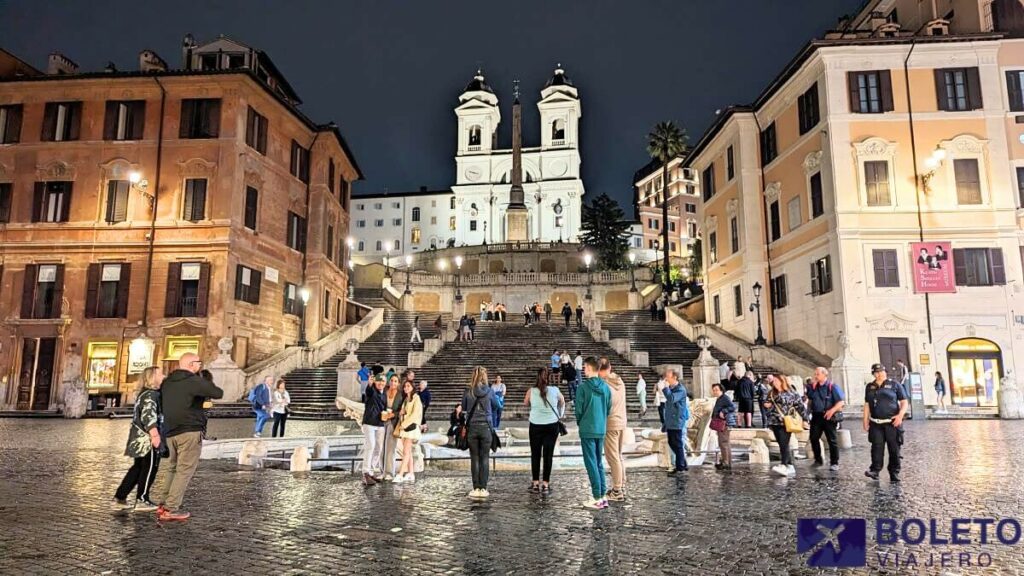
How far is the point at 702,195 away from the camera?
41.8 m

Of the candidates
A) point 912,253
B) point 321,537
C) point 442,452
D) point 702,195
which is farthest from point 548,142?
point 321,537

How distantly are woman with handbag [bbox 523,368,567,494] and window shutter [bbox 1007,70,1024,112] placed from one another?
28.9 m

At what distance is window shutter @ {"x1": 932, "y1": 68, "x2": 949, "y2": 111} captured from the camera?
27391 millimetres

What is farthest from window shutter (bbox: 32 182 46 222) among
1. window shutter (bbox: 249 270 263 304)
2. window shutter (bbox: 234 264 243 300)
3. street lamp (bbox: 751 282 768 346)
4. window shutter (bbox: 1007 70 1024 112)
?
window shutter (bbox: 1007 70 1024 112)

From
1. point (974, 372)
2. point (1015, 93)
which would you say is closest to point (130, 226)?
point (974, 372)

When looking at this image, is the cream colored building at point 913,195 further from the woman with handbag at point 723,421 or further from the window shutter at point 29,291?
the window shutter at point 29,291

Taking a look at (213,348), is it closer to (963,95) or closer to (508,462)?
(508,462)

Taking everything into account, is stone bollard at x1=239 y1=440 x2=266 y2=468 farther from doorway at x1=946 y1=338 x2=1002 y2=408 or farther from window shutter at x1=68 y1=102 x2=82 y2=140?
window shutter at x1=68 y1=102 x2=82 y2=140

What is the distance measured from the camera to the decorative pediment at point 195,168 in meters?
30.1

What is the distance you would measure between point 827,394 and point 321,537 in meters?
7.91

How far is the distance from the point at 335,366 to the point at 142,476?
72.2 feet

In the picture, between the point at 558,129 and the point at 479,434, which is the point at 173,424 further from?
the point at 558,129

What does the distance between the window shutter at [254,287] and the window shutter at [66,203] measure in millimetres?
8711

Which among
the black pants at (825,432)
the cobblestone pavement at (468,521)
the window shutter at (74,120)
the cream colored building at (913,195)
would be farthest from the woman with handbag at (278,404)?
the window shutter at (74,120)
